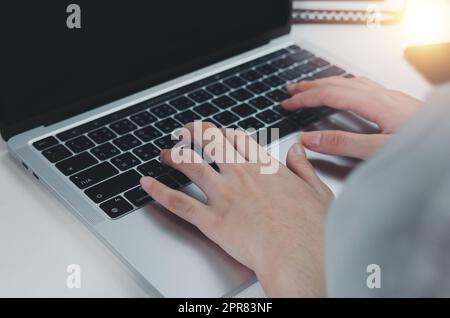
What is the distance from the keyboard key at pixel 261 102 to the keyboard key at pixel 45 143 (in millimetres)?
275

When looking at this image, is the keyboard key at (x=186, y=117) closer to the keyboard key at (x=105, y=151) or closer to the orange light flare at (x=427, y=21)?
the keyboard key at (x=105, y=151)

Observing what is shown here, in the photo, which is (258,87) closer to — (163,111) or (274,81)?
(274,81)

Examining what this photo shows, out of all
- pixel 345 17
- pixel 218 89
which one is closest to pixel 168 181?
pixel 218 89

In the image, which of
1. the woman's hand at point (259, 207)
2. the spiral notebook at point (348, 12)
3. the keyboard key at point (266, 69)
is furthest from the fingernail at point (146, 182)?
the spiral notebook at point (348, 12)

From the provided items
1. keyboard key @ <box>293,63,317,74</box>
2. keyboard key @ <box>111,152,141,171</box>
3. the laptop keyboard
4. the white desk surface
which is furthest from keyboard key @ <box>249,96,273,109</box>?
the white desk surface

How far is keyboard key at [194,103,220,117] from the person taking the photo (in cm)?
83

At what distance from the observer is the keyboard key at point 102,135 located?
2.51 ft

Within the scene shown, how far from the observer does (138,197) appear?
26.9 inches

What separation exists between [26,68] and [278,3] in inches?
17.1
